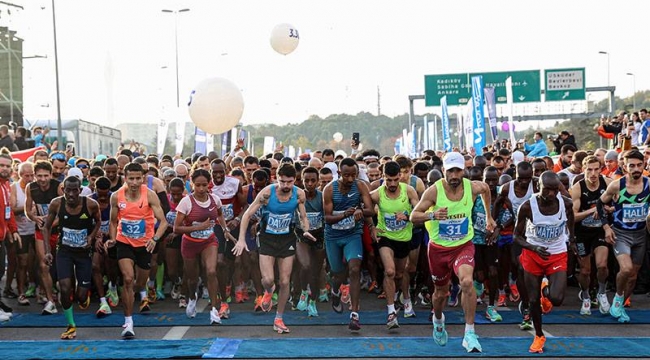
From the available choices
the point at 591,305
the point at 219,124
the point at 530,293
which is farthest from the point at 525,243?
the point at 219,124

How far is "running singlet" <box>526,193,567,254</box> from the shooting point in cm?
912

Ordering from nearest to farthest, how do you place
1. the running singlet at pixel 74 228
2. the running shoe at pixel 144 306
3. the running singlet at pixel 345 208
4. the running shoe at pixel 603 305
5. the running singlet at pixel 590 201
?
the running singlet at pixel 74 228, the running singlet at pixel 345 208, the running singlet at pixel 590 201, the running shoe at pixel 603 305, the running shoe at pixel 144 306

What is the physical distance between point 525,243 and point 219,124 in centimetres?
874

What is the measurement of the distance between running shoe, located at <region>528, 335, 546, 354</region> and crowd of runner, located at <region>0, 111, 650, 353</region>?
0.8 inches

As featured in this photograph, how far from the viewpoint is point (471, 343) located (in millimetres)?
8867

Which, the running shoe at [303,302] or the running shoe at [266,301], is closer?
the running shoe at [266,301]

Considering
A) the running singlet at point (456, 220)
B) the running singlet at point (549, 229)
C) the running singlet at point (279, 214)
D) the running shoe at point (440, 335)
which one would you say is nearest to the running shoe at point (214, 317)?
the running singlet at point (279, 214)

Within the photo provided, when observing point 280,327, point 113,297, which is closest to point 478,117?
point 113,297

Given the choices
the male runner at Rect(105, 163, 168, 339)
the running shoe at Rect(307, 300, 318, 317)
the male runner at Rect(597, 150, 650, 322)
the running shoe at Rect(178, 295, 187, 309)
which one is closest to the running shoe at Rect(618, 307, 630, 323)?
the male runner at Rect(597, 150, 650, 322)

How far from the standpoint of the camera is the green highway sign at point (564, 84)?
53781 millimetres

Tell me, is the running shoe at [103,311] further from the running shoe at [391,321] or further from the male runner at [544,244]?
the male runner at [544,244]

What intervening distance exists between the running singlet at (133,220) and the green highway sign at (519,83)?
44.1m

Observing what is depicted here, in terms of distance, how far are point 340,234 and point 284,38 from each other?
871 centimetres

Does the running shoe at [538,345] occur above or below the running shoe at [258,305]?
above
